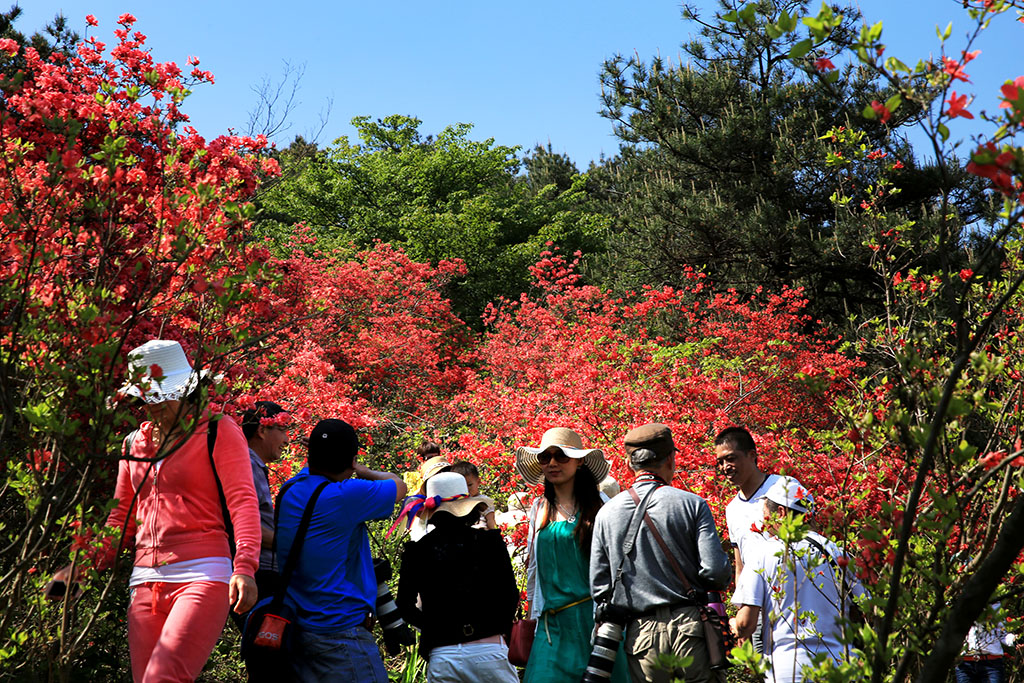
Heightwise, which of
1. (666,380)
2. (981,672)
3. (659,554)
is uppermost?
(666,380)

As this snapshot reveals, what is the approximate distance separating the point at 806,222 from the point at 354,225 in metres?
11.8

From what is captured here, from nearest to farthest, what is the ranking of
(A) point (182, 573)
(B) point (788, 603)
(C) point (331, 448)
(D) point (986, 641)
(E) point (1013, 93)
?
1. (E) point (1013, 93)
2. (A) point (182, 573)
3. (B) point (788, 603)
4. (C) point (331, 448)
5. (D) point (986, 641)

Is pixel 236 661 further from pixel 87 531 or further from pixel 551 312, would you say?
pixel 551 312

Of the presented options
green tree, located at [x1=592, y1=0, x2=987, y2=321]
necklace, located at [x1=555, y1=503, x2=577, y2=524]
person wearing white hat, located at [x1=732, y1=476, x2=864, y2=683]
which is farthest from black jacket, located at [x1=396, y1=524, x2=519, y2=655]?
green tree, located at [x1=592, y1=0, x2=987, y2=321]

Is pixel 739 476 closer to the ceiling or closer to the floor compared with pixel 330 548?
closer to the ceiling

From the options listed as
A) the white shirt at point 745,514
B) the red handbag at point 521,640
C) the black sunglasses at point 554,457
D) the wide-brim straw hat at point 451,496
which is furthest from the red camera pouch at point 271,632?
the white shirt at point 745,514

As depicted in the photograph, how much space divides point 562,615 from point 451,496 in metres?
0.71

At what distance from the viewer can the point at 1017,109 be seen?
142 cm

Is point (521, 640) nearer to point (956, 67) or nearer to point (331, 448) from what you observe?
point (331, 448)

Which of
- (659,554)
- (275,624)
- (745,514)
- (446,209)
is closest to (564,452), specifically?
(659,554)

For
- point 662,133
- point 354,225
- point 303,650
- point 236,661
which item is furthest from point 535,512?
point 354,225

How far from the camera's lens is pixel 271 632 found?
10.8 feet

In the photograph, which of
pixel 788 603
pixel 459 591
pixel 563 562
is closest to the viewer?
pixel 788 603

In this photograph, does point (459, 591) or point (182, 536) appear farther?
point (459, 591)
